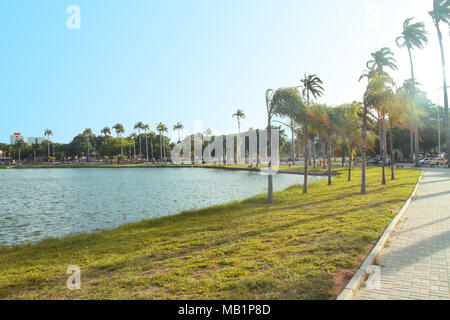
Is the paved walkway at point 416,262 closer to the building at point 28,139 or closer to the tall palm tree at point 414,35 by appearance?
the tall palm tree at point 414,35

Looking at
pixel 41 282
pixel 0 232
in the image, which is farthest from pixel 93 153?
pixel 41 282

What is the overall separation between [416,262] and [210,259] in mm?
4441

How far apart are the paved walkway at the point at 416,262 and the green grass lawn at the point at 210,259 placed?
1.62ft

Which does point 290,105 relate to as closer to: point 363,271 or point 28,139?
point 363,271

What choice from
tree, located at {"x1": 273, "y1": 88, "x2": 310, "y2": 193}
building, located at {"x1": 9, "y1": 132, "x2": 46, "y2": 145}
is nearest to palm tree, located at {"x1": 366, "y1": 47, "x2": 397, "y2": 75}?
tree, located at {"x1": 273, "y1": 88, "x2": 310, "y2": 193}

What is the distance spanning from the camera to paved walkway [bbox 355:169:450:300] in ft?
16.0

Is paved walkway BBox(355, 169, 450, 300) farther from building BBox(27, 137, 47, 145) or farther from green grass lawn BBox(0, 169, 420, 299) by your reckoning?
building BBox(27, 137, 47, 145)

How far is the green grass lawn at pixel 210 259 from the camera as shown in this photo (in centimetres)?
525

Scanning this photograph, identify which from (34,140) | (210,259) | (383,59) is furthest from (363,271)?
(34,140)

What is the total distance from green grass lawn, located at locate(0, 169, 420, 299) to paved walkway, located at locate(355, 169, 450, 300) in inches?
19.4

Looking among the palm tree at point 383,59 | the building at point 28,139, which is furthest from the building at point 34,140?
the palm tree at point 383,59
